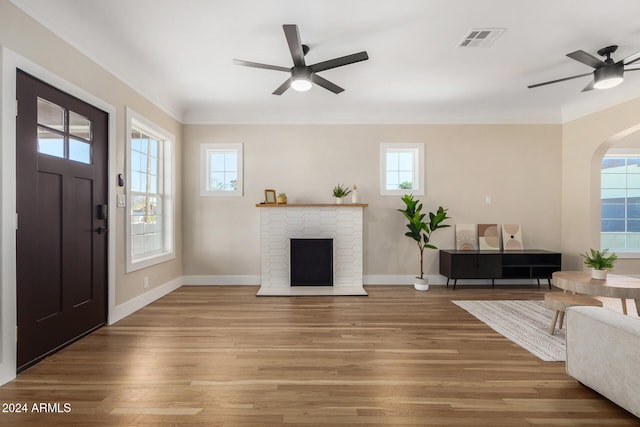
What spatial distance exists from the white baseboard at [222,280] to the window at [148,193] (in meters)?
0.63

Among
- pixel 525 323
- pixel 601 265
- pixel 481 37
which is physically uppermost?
pixel 481 37

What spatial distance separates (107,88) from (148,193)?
1.52 meters

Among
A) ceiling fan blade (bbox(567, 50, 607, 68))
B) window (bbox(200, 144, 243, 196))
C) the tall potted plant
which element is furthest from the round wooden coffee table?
window (bbox(200, 144, 243, 196))

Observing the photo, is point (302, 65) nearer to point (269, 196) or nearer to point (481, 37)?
point (481, 37)

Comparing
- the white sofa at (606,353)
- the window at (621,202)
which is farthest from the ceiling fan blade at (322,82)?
the window at (621,202)

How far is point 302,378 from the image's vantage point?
7.52 ft

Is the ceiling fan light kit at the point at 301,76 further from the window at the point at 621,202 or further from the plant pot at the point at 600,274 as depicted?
the window at the point at 621,202

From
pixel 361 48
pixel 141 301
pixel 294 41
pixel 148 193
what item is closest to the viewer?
pixel 294 41

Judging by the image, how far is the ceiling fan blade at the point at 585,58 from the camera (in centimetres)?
296

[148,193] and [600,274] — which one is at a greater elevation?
[148,193]

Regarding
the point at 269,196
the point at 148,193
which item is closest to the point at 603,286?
the point at 269,196

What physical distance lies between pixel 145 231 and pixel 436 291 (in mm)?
4246

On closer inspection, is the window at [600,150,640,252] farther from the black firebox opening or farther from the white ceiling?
the black firebox opening

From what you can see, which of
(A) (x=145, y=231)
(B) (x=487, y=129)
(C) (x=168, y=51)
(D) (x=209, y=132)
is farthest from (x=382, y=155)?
(A) (x=145, y=231)
